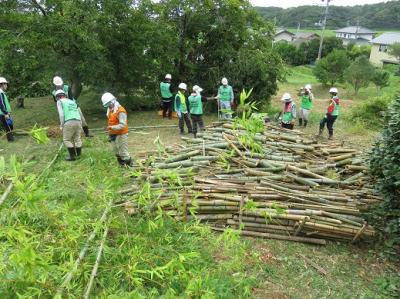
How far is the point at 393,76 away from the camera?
36.2 meters

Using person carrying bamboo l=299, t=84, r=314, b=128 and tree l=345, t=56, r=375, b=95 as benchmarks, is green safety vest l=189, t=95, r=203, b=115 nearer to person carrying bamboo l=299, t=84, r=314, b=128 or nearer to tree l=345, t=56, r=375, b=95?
person carrying bamboo l=299, t=84, r=314, b=128

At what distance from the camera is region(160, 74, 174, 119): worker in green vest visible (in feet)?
37.2

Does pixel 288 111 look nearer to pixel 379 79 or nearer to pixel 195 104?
pixel 195 104

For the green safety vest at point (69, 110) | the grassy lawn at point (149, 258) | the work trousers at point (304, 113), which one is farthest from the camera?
the work trousers at point (304, 113)

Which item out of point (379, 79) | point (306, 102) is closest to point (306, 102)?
point (306, 102)

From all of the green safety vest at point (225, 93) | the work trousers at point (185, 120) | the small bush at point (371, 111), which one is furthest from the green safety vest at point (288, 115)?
the small bush at point (371, 111)

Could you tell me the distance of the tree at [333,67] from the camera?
86.0ft

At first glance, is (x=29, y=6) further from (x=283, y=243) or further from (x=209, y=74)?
(x=283, y=243)

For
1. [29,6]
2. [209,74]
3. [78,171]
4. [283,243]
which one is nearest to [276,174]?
[283,243]

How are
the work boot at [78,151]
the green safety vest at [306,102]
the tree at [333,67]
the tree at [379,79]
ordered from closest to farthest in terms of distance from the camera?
the work boot at [78,151], the green safety vest at [306,102], the tree at [379,79], the tree at [333,67]

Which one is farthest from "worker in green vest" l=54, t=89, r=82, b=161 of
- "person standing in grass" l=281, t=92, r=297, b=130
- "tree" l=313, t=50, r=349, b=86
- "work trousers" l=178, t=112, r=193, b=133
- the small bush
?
"tree" l=313, t=50, r=349, b=86

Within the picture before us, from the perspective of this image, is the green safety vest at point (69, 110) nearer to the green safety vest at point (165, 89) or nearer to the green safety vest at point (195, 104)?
the green safety vest at point (195, 104)

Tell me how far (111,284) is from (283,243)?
2627 millimetres

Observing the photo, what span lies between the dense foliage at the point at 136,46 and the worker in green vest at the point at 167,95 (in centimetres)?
118
